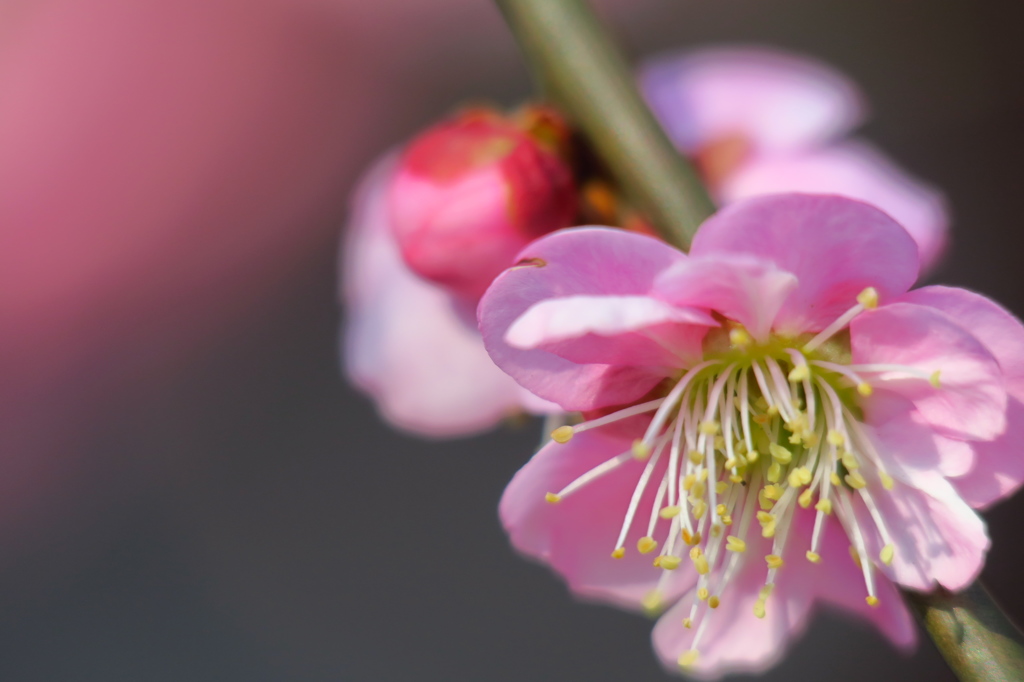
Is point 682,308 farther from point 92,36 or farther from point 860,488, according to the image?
point 92,36

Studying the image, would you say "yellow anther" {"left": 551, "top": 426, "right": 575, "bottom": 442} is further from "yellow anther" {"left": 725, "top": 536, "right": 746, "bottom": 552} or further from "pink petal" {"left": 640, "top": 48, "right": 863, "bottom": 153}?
"pink petal" {"left": 640, "top": 48, "right": 863, "bottom": 153}

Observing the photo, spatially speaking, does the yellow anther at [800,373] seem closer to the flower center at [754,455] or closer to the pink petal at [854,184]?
the flower center at [754,455]

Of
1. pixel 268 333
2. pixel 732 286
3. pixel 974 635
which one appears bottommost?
pixel 268 333

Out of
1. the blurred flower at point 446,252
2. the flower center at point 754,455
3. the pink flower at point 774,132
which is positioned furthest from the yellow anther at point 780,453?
the pink flower at point 774,132

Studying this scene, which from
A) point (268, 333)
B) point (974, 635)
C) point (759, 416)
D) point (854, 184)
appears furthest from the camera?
point (268, 333)

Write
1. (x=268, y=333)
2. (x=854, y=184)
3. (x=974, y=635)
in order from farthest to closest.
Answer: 1. (x=268, y=333)
2. (x=854, y=184)
3. (x=974, y=635)

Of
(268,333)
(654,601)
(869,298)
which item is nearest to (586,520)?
(654,601)

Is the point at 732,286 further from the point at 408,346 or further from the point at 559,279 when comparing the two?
the point at 408,346
